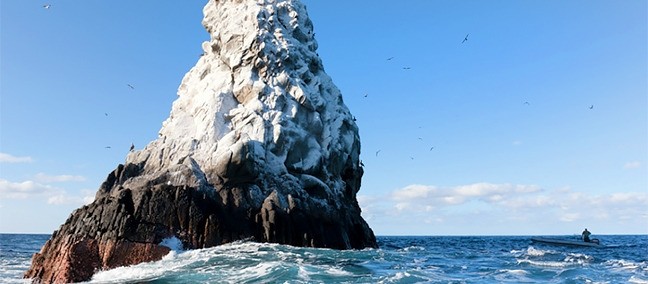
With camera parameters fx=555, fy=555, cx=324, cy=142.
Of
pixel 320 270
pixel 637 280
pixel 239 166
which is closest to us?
pixel 320 270

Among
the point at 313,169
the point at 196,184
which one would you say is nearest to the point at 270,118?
the point at 313,169

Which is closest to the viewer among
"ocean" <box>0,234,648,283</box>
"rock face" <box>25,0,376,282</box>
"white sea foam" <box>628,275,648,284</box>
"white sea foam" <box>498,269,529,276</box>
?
"ocean" <box>0,234,648,283</box>

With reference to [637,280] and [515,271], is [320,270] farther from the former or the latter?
[637,280]

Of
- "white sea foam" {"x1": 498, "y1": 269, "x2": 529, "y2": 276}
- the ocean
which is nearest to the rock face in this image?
the ocean

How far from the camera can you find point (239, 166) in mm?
32250

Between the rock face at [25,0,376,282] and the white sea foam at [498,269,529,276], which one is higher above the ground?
the rock face at [25,0,376,282]

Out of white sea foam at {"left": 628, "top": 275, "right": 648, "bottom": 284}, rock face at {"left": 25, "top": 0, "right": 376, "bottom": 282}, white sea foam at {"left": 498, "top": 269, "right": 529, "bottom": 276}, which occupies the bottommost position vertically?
white sea foam at {"left": 628, "top": 275, "right": 648, "bottom": 284}

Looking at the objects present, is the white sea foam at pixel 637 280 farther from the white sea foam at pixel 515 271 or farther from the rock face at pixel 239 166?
the rock face at pixel 239 166

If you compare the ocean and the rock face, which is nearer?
the ocean

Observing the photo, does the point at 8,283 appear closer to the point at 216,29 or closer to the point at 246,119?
the point at 246,119

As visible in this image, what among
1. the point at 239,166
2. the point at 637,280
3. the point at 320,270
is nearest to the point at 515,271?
the point at 637,280

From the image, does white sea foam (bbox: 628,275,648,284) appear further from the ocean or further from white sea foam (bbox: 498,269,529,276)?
white sea foam (bbox: 498,269,529,276)

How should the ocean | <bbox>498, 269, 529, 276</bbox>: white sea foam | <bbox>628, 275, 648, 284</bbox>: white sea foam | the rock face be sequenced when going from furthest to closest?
the rock face < <bbox>498, 269, 529, 276</bbox>: white sea foam < <bbox>628, 275, 648, 284</bbox>: white sea foam < the ocean

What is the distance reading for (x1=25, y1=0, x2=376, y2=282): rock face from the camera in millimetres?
27172
